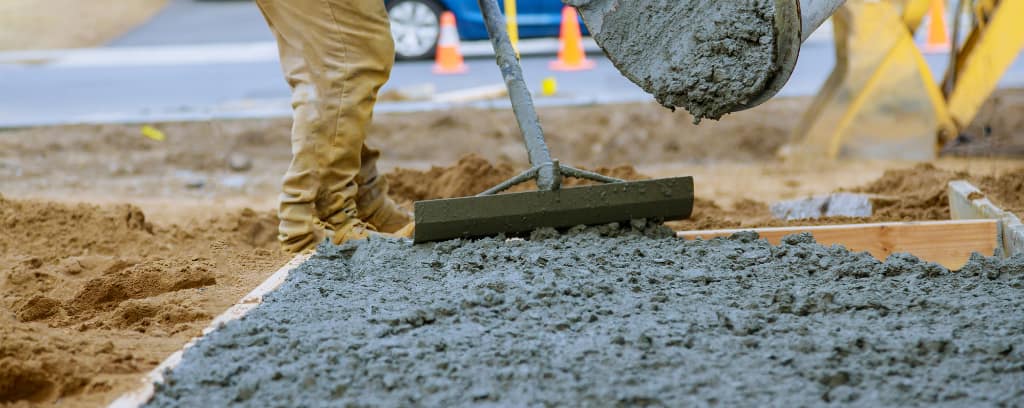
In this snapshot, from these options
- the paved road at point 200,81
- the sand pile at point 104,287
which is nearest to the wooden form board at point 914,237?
the sand pile at point 104,287

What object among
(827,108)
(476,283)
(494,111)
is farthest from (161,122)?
(476,283)

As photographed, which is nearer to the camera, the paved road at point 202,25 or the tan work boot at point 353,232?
the tan work boot at point 353,232

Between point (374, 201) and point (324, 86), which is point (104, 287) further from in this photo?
point (374, 201)

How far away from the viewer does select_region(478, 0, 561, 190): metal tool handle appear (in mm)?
3238

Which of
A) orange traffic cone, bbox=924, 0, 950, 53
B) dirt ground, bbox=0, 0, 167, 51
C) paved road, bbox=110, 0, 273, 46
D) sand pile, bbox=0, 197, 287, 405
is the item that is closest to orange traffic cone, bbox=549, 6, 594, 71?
orange traffic cone, bbox=924, 0, 950, 53

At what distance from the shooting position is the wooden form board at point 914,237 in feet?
10.8

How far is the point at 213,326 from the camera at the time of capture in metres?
2.52

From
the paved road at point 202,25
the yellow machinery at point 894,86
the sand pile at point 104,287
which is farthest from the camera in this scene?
the paved road at point 202,25

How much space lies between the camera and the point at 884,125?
620cm

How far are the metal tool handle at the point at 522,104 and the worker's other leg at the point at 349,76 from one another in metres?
0.37

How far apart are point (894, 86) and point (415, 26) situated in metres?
5.29

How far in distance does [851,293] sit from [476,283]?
0.97 m

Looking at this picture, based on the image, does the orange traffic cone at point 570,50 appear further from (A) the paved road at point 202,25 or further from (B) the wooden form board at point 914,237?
(B) the wooden form board at point 914,237

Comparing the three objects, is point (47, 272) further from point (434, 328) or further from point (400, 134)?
point (400, 134)
